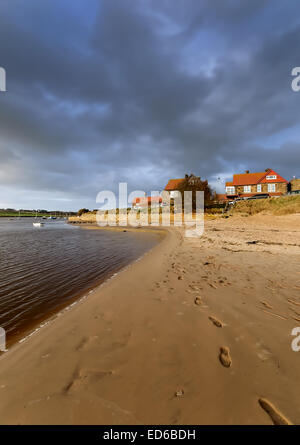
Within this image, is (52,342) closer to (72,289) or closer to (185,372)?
(185,372)

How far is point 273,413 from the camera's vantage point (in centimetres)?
174

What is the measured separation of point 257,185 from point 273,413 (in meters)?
58.9

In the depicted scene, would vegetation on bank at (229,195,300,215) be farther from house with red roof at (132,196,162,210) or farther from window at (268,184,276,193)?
house with red roof at (132,196,162,210)

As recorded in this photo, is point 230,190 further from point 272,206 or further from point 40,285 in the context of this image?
point 40,285

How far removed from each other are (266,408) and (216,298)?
277 cm

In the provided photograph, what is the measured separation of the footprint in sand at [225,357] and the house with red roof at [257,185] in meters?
55.1

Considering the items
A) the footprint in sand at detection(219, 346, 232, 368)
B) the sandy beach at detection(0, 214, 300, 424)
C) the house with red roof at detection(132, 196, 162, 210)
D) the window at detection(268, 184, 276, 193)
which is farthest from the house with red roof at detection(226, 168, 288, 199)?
the footprint in sand at detection(219, 346, 232, 368)

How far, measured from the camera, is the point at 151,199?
74.1 metres

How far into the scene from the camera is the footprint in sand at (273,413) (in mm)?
1663

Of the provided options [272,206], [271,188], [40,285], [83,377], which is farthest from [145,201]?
[83,377]

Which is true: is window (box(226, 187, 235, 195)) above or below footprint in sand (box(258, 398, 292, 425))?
above

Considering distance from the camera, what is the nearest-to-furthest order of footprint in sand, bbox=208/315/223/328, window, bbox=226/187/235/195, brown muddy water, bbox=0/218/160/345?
footprint in sand, bbox=208/315/223/328, brown muddy water, bbox=0/218/160/345, window, bbox=226/187/235/195

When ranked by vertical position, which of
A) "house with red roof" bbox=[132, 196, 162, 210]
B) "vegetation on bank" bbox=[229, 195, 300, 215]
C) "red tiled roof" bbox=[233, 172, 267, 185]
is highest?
"red tiled roof" bbox=[233, 172, 267, 185]

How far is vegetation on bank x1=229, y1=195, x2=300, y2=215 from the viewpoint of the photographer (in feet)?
85.4
